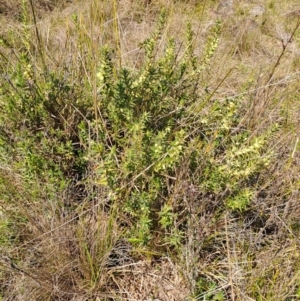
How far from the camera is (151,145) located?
4.92 ft

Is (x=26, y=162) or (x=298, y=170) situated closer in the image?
(x=26, y=162)

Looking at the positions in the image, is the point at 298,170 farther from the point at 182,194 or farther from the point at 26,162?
the point at 26,162

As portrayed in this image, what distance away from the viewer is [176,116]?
5.78 ft

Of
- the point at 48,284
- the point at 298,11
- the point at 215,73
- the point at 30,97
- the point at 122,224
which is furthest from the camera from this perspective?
the point at 298,11

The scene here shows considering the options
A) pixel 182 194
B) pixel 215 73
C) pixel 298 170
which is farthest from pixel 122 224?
pixel 215 73

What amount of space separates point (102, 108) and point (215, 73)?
1149 mm

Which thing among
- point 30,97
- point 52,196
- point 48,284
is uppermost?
point 30,97

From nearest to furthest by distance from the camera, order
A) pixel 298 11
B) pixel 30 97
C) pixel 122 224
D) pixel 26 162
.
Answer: pixel 26 162, pixel 122 224, pixel 30 97, pixel 298 11

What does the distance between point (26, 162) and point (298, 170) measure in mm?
1396

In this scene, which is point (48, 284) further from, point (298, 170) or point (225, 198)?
point (298, 170)

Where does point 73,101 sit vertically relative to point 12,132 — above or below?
above

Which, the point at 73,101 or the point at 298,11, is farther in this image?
the point at 298,11

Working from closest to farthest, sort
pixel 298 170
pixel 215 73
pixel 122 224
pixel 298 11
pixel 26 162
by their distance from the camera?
pixel 26 162 < pixel 122 224 < pixel 298 170 < pixel 215 73 < pixel 298 11

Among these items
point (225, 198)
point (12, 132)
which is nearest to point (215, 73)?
point (225, 198)
